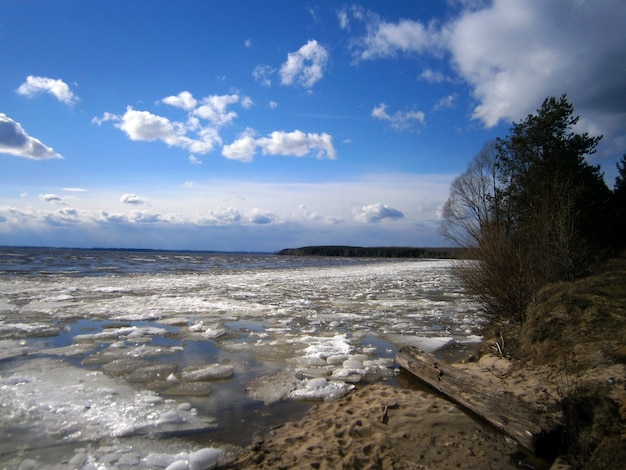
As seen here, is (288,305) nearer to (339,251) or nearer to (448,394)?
(448,394)

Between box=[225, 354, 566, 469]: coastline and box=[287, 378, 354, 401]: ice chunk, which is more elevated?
box=[225, 354, 566, 469]: coastline

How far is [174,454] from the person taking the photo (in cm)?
386

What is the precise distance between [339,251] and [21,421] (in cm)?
15468

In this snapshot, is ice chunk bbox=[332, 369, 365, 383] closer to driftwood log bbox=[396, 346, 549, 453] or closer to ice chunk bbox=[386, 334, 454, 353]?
driftwood log bbox=[396, 346, 549, 453]

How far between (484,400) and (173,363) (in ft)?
17.1

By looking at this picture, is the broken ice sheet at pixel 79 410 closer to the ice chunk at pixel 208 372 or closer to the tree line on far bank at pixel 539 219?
the ice chunk at pixel 208 372

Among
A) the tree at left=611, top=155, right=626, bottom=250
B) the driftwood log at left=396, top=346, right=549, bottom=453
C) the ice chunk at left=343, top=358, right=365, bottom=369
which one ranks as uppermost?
the tree at left=611, top=155, right=626, bottom=250

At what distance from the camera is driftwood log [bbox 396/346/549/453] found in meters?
3.97

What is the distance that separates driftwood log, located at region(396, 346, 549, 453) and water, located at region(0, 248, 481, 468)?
2.06 feet

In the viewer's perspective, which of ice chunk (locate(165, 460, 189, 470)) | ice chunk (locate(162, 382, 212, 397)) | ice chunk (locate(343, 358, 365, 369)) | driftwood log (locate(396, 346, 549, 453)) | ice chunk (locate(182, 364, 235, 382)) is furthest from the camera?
ice chunk (locate(343, 358, 365, 369))

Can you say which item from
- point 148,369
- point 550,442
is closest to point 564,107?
point 550,442

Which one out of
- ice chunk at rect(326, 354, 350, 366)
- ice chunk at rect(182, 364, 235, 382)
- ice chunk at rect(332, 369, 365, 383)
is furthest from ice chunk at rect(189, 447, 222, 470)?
ice chunk at rect(326, 354, 350, 366)

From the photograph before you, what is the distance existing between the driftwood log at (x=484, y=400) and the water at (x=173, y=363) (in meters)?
0.63

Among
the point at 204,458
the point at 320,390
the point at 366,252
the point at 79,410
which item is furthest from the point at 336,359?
the point at 366,252
